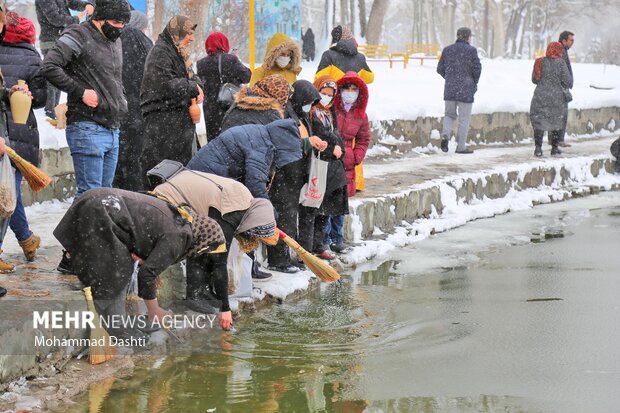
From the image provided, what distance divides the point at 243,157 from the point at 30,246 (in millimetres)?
1621

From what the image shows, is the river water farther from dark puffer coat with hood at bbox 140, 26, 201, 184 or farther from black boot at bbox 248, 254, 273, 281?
dark puffer coat with hood at bbox 140, 26, 201, 184

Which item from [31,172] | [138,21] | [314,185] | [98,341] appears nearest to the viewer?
[98,341]

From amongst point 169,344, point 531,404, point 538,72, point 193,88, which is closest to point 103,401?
point 169,344

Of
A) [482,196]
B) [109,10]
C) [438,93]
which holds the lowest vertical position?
[482,196]

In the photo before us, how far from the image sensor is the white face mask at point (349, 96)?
9875 millimetres

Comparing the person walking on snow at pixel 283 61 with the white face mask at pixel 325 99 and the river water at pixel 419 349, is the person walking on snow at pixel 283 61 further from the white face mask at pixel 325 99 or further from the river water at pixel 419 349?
the river water at pixel 419 349

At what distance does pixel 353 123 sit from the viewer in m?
9.97

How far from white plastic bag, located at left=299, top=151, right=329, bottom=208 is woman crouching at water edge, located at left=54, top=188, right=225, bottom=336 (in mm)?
2520

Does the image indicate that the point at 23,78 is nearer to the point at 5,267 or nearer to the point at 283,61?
the point at 5,267

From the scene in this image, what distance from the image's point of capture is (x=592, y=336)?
721 centimetres

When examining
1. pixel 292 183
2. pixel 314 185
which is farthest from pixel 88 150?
pixel 314 185

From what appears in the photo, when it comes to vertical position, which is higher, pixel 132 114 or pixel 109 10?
pixel 109 10

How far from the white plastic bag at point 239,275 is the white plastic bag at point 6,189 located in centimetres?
164

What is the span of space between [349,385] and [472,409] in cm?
Answer: 78
